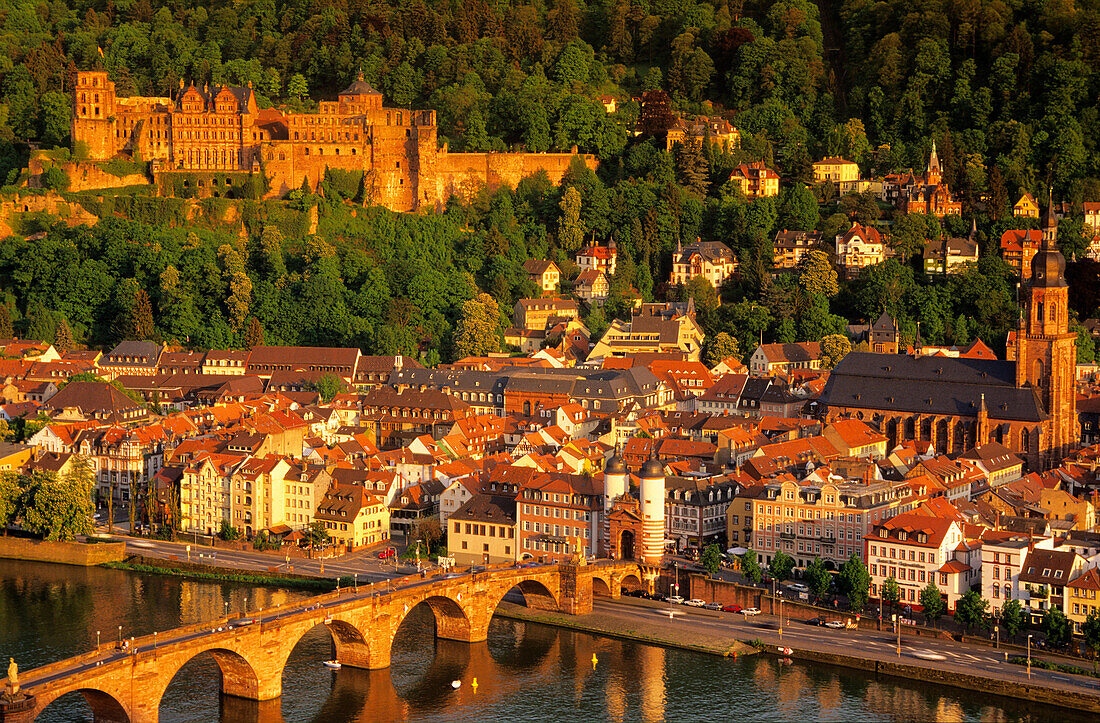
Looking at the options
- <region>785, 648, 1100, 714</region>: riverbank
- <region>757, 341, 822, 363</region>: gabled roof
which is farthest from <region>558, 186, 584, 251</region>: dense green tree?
<region>785, 648, 1100, 714</region>: riverbank

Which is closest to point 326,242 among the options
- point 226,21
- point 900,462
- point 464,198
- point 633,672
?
point 464,198

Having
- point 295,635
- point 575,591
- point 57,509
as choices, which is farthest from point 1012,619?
point 57,509

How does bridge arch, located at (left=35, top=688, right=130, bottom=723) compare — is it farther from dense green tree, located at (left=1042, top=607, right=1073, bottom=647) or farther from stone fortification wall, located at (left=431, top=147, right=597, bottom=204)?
stone fortification wall, located at (left=431, top=147, right=597, bottom=204)

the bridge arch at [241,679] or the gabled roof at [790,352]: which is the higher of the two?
the gabled roof at [790,352]

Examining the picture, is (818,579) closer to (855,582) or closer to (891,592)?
(855,582)

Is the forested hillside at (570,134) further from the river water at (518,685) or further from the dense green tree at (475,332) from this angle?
the river water at (518,685)

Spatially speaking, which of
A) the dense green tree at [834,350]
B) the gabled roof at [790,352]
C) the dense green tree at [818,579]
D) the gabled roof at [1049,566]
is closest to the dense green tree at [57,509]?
the dense green tree at [818,579]
